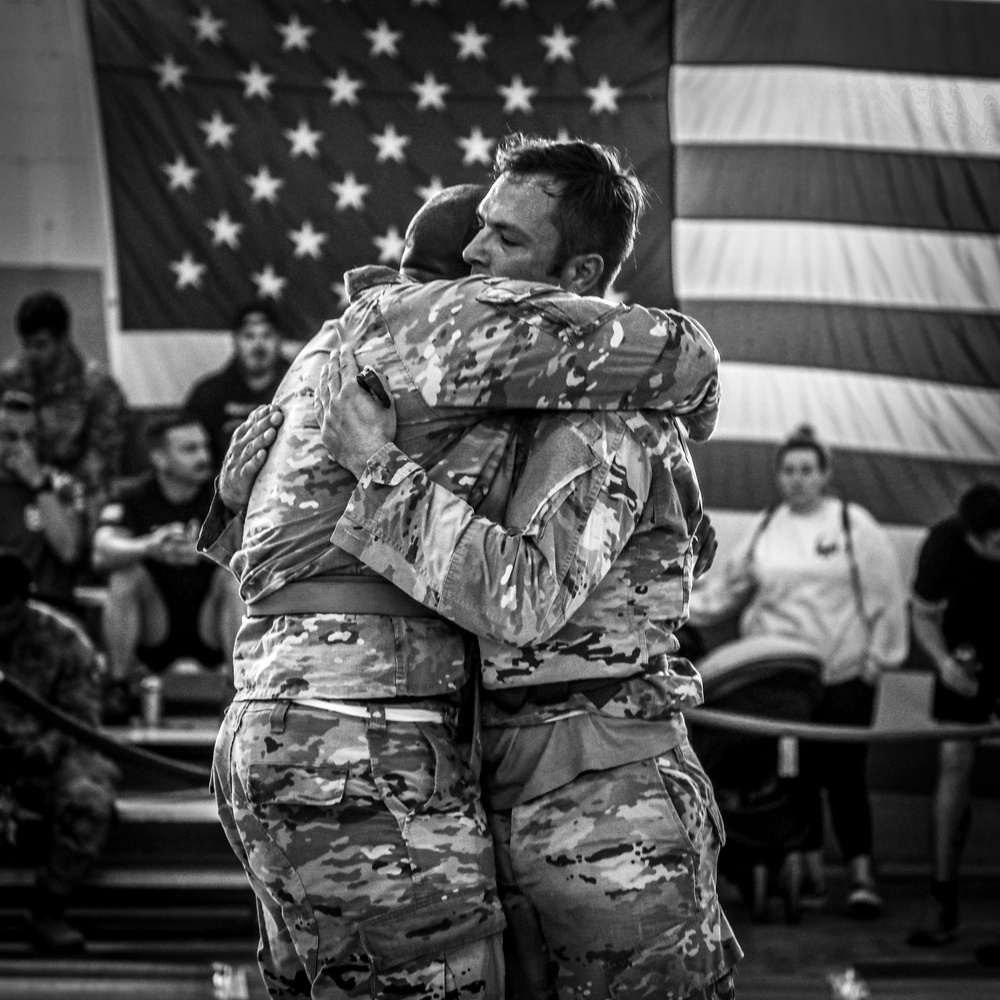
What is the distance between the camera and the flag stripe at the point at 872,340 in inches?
319

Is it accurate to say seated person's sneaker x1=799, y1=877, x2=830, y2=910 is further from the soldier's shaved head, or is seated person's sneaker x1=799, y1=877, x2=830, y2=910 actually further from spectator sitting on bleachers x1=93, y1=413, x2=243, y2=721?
the soldier's shaved head

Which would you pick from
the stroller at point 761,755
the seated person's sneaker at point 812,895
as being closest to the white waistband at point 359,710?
the stroller at point 761,755

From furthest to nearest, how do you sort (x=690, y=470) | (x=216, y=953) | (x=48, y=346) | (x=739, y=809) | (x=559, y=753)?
(x=48, y=346), (x=739, y=809), (x=216, y=953), (x=690, y=470), (x=559, y=753)

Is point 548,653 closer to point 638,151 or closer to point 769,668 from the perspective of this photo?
point 769,668

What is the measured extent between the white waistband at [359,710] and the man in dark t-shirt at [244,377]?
528cm

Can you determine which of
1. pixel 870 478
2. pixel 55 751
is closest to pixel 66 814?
pixel 55 751

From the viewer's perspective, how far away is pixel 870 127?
8148 millimetres

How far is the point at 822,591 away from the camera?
6.77 metres

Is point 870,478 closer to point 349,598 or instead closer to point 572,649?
point 572,649

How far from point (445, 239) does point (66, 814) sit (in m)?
3.79

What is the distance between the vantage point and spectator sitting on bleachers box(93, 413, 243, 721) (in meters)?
6.57

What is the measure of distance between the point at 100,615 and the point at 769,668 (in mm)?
2953

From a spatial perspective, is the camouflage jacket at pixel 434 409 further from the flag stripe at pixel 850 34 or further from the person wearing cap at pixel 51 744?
the flag stripe at pixel 850 34

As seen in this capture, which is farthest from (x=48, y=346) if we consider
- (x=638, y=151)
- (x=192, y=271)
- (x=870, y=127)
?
(x=870, y=127)
